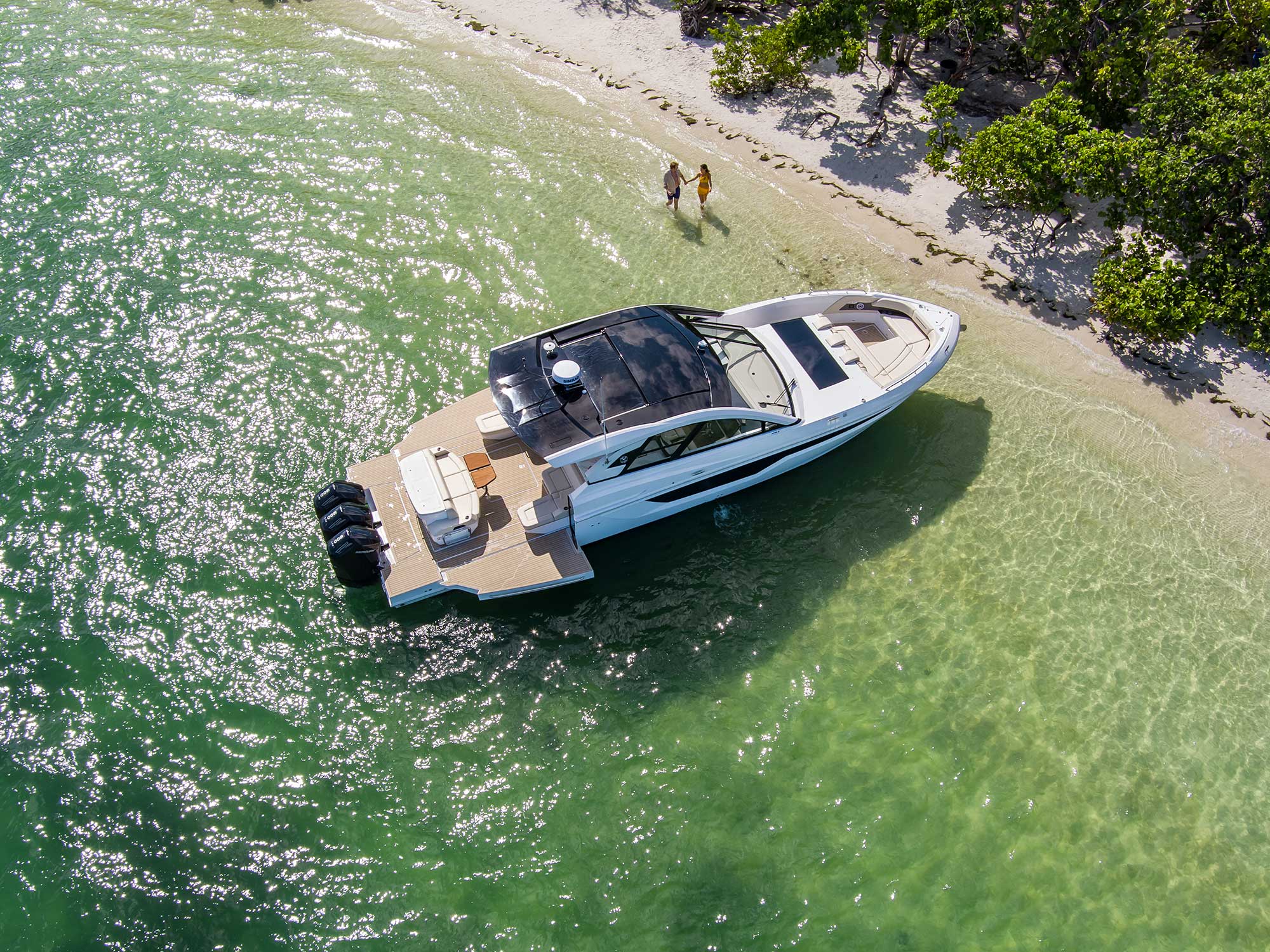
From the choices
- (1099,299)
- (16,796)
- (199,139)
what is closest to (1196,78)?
(1099,299)

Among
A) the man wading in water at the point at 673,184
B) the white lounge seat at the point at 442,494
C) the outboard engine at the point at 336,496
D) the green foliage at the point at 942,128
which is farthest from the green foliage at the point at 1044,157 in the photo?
the outboard engine at the point at 336,496

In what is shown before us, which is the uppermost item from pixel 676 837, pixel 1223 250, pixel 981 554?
pixel 1223 250

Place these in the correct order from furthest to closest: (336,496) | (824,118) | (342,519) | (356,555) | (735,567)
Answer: (824,118)
(735,567)
(336,496)
(342,519)
(356,555)

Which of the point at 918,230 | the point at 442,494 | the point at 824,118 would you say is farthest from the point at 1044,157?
the point at 442,494

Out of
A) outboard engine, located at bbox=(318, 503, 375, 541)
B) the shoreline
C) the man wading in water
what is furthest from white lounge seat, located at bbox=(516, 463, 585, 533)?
the shoreline

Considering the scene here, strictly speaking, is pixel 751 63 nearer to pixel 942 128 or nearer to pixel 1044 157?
pixel 942 128

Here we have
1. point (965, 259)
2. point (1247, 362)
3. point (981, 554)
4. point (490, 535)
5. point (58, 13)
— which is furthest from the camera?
point (58, 13)

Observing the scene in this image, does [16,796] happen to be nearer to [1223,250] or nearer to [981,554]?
[981,554]
